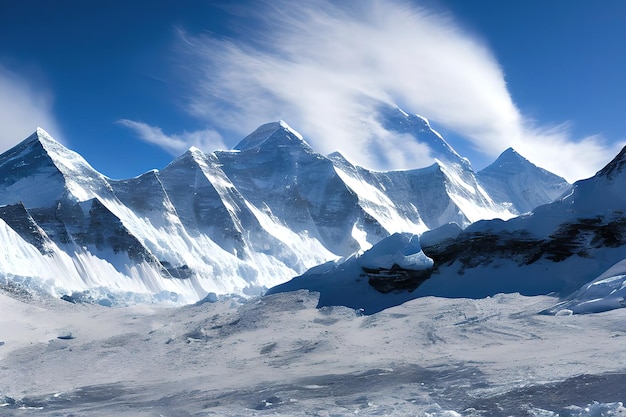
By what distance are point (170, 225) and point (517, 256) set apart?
125 metres

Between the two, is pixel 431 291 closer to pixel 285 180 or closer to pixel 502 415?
pixel 502 415

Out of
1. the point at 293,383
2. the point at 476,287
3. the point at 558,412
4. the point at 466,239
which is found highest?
the point at 466,239

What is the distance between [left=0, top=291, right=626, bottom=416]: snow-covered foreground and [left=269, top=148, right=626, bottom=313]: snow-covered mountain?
99.5 inches

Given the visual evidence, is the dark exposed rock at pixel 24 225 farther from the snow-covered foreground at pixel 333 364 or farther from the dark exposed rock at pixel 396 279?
the dark exposed rock at pixel 396 279

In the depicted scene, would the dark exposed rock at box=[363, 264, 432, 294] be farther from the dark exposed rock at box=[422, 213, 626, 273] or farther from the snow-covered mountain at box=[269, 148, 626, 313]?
the dark exposed rock at box=[422, 213, 626, 273]

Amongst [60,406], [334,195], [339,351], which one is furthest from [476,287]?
[334,195]

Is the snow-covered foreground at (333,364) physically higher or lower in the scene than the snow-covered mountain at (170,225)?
lower

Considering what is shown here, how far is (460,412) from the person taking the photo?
16516 millimetres

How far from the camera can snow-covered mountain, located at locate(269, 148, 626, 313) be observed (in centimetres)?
3597

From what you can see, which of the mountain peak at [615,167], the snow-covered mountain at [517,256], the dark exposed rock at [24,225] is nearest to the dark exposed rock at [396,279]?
the snow-covered mountain at [517,256]

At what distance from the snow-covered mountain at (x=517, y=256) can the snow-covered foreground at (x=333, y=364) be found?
8.29 ft

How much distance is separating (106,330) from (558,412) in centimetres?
3121

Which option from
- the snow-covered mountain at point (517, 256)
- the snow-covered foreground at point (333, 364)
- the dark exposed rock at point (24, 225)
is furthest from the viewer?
the dark exposed rock at point (24, 225)

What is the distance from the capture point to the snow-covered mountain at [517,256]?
35969 mm
